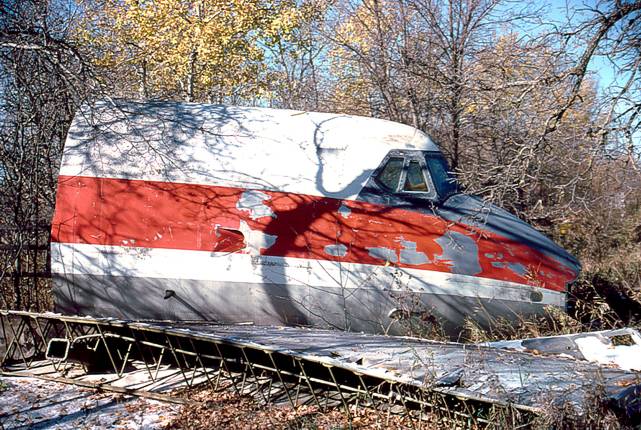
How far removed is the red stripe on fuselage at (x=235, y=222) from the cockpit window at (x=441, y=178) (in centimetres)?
55

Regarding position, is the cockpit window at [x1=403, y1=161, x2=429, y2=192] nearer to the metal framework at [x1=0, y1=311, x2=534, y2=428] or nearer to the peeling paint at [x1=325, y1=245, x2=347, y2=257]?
the peeling paint at [x1=325, y1=245, x2=347, y2=257]

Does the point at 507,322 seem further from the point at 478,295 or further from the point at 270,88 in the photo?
the point at 270,88

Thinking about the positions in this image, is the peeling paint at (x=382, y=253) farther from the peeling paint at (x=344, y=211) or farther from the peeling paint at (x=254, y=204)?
the peeling paint at (x=254, y=204)

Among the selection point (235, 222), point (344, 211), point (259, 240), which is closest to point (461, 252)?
point (344, 211)

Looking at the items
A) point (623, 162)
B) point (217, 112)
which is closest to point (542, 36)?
point (623, 162)

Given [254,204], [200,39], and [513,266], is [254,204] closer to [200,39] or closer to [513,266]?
[513,266]

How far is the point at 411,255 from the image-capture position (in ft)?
20.4

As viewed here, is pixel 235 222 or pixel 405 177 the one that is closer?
pixel 235 222

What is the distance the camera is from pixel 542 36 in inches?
253

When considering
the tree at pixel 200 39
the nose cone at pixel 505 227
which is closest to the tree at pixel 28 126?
the nose cone at pixel 505 227

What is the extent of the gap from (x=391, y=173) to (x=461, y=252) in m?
1.51

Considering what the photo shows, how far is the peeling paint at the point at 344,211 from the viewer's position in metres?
6.34

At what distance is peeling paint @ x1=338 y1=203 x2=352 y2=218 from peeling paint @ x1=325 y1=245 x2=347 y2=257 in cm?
45

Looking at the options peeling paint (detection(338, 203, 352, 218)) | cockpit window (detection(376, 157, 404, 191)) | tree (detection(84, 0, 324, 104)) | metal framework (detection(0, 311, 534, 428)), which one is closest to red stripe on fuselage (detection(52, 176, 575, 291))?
peeling paint (detection(338, 203, 352, 218))
